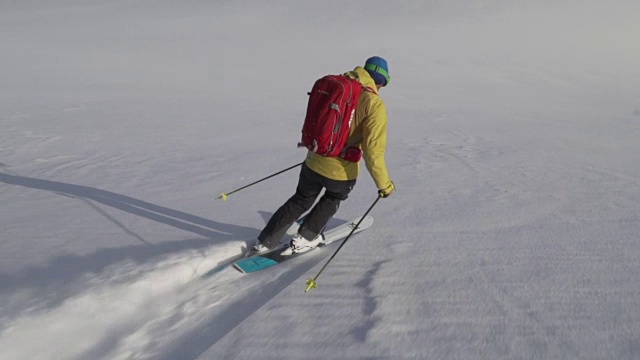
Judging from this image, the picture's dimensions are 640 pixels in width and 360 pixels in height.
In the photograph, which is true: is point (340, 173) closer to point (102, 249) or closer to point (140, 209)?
point (102, 249)

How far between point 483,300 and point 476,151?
508cm

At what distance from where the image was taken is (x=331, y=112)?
2.84m

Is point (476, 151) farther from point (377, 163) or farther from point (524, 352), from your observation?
point (524, 352)

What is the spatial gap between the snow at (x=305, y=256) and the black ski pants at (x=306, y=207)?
0.25 meters

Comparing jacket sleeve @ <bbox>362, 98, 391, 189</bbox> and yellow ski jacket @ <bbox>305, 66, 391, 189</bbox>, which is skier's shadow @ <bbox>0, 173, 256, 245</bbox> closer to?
yellow ski jacket @ <bbox>305, 66, 391, 189</bbox>

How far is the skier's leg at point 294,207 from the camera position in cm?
340

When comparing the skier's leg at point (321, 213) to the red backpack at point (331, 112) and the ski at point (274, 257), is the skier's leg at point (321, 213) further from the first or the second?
the red backpack at point (331, 112)

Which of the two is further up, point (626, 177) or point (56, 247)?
point (56, 247)

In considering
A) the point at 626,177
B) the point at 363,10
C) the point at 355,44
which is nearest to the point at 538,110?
the point at 626,177

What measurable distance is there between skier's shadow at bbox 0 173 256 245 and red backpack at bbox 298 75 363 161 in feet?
4.63

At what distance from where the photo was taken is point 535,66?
24.5 meters

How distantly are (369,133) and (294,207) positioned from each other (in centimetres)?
90

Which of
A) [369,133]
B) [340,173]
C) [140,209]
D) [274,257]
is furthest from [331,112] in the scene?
[140,209]

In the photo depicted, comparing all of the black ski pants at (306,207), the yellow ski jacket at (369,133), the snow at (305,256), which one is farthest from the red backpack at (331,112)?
the snow at (305,256)
